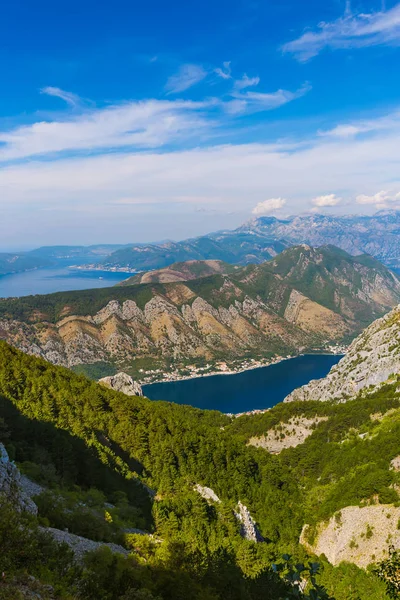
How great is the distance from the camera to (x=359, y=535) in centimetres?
4366

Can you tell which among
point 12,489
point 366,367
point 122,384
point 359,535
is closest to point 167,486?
point 359,535

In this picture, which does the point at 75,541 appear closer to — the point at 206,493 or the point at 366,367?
the point at 206,493

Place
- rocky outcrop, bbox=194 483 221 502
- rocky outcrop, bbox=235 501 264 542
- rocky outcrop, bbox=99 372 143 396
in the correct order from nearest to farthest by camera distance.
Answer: rocky outcrop, bbox=235 501 264 542 < rocky outcrop, bbox=194 483 221 502 < rocky outcrop, bbox=99 372 143 396

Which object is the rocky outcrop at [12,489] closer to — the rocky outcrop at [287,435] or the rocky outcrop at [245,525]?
the rocky outcrop at [245,525]

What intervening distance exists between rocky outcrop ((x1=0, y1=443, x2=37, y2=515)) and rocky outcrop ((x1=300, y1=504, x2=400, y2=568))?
38023mm

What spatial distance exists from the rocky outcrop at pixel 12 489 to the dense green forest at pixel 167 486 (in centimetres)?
161

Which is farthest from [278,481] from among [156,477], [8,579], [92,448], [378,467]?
[8,579]

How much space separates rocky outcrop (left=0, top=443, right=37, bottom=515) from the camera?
2433 cm

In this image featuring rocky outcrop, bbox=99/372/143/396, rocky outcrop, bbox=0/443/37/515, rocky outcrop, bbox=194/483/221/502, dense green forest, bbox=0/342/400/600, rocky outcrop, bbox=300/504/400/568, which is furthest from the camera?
rocky outcrop, bbox=99/372/143/396

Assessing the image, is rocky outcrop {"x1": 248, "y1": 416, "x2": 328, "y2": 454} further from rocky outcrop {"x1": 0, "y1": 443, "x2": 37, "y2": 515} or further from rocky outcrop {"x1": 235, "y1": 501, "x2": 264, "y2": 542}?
rocky outcrop {"x1": 0, "y1": 443, "x2": 37, "y2": 515}

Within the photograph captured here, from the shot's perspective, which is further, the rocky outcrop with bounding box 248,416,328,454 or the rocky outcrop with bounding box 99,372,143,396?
the rocky outcrop with bounding box 99,372,143,396

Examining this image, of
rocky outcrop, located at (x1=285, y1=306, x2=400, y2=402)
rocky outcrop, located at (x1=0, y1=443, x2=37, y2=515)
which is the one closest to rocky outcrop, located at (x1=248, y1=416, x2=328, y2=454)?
rocky outcrop, located at (x1=285, y1=306, x2=400, y2=402)

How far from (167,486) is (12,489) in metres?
37.6

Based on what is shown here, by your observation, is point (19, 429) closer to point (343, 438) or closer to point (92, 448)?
point (92, 448)
